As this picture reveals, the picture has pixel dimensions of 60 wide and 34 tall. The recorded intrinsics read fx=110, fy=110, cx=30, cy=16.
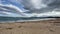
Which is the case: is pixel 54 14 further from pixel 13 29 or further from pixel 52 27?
pixel 13 29

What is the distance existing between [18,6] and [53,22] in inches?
10.3

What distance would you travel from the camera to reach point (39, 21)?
74 cm

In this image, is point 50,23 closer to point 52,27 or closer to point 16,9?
point 52,27

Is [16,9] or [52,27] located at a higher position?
[16,9]

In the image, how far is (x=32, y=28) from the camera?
0.74 meters

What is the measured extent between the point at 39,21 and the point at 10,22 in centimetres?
20

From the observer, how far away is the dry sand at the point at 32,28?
734mm

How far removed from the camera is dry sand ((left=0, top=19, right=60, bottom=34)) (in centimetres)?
73

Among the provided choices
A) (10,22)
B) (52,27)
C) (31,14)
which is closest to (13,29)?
(10,22)

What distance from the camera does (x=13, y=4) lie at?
736mm

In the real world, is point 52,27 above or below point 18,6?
below

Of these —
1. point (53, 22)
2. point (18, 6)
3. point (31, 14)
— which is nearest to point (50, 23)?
point (53, 22)

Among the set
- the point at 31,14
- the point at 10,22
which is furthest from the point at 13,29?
the point at 31,14

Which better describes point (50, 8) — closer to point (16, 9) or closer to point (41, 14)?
point (41, 14)
